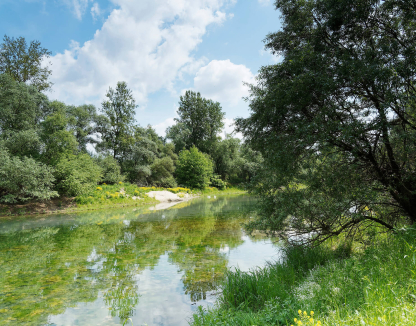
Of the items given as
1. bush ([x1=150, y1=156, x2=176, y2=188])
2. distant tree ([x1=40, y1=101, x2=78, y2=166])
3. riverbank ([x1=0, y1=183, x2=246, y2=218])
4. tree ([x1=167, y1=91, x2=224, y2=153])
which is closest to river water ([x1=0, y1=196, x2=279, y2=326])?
riverbank ([x1=0, y1=183, x2=246, y2=218])

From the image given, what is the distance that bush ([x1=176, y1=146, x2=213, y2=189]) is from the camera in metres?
44.2

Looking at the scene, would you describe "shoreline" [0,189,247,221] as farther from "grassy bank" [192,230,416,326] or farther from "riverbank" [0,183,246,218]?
Result: "grassy bank" [192,230,416,326]

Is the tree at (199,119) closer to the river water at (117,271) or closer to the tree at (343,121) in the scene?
the river water at (117,271)

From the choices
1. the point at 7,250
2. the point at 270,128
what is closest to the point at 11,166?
the point at 7,250

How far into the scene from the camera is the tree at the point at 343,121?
17.9 ft

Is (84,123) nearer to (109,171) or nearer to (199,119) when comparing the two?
(109,171)

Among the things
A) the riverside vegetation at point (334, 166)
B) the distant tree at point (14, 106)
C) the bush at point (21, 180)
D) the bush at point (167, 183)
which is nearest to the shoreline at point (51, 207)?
the bush at point (21, 180)

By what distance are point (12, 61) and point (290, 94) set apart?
32.6m

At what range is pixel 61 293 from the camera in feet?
19.5

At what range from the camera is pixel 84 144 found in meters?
36.5

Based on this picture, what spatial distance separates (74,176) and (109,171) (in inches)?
389

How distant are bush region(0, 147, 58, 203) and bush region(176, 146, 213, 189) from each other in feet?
84.0

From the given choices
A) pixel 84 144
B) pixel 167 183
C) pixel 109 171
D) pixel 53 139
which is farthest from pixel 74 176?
pixel 167 183

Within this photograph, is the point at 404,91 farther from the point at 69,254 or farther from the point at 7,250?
the point at 7,250
